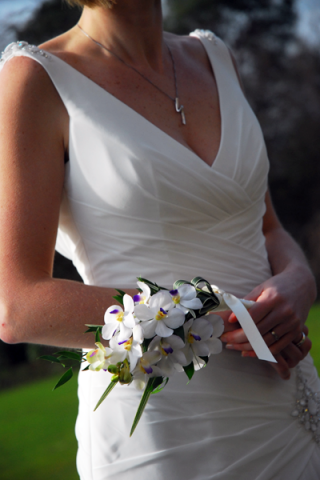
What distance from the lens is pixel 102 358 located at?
1.08 metres

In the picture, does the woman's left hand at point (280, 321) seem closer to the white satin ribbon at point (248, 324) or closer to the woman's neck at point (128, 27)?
the white satin ribbon at point (248, 324)

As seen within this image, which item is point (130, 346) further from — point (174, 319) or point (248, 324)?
point (248, 324)

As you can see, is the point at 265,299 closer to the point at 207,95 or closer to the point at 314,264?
the point at 207,95

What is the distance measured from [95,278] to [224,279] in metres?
0.43

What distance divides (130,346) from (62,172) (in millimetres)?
651

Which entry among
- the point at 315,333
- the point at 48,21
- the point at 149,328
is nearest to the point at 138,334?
the point at 149,328

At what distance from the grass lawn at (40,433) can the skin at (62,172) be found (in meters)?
3.62

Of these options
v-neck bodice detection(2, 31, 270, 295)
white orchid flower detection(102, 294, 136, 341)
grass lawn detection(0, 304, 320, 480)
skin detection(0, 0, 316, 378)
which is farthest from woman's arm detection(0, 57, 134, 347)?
grass lawn detection(0, 304, 320, 480)

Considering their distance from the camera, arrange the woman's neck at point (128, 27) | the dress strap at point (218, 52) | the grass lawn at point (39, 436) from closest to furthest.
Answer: the woman's neck at point (128, 27)
the dress strap at point (218, 52)
the grass lawn at point (39, 436)

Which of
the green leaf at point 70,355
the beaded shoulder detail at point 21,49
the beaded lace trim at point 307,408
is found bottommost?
the beaded lace trim at point 307,408

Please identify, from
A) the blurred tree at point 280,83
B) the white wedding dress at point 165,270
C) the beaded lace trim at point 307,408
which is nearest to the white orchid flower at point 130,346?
the white wedding dress at point 165,270

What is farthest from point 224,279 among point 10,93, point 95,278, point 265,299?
point 10,93

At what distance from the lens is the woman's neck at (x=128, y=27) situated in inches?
67.9

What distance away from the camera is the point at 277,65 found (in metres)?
12.4
